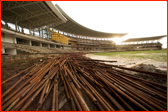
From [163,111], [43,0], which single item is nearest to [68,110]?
[163,111]

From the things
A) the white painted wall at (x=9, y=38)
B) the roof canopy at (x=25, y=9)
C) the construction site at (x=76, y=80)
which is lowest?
the construction site at (x=76, y=80)

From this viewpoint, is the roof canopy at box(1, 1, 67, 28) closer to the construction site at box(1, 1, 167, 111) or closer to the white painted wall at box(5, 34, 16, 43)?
the construction site at box(1, 1, 167, 111)

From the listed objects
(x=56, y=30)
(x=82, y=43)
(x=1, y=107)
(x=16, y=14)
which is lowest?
(x=1, y=107)

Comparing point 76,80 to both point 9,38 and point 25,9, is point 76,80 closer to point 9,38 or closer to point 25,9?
point 25,9

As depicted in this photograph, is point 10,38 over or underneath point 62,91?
over

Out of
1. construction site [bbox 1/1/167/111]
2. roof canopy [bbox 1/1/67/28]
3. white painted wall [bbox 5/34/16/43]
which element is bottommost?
construction site [bbox 1/1/167/111]

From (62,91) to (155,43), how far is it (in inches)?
3124

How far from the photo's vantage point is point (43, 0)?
50.5 feet

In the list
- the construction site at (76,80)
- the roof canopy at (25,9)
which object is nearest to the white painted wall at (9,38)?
the construction site at (76,80)

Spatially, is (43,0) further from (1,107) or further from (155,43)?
(155,43)

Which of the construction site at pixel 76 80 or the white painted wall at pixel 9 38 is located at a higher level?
the white painted wall at pixel 9 38

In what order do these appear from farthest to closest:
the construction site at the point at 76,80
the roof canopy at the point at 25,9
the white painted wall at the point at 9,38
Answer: the white painted wall at the point at 9,38
the roof canopy at the point at 25,9
the construction site at the point at 76,80

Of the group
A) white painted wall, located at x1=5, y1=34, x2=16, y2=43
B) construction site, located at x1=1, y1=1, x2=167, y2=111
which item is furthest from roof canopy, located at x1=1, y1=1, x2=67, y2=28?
white painted wall, located at x1=5, y1=34, x2=16, y2=43

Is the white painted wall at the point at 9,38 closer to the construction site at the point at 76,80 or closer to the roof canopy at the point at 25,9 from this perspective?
the construction site at the point at 76,80
